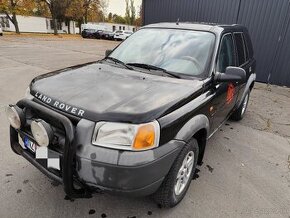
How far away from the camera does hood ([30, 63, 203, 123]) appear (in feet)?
6.57

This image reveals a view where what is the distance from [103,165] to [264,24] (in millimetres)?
8653

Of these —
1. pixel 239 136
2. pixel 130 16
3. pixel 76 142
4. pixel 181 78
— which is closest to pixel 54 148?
pixel 76 142

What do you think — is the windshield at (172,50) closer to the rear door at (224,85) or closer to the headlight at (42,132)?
the rear door at (224,85)

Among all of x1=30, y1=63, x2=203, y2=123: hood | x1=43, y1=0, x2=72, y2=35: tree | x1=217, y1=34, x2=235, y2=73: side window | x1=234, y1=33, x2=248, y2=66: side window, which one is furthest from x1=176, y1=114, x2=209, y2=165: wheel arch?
x1=43, y1=0, x2=72, y2=35: tree

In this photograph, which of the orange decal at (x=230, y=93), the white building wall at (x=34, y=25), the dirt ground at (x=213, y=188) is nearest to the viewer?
the dirt ground at (x=213, y=188)

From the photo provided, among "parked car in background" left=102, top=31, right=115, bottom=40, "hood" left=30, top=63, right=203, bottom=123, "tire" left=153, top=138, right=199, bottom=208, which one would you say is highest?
"hood" left=30, top=63, right=203, bottom=123

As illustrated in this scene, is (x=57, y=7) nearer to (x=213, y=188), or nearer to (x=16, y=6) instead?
(x=16, y=6)

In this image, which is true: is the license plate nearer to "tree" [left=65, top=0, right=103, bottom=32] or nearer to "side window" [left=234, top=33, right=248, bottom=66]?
"side window" [left=234, top=33, right=248, bottom=66]

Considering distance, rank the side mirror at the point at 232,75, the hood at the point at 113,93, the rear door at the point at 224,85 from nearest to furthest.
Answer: the hood at the point at 113,93
the side mirror at the point at 232,75
the rear door at the point at 224,85

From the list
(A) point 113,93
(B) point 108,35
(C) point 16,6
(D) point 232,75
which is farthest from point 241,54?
(C) point 16,6

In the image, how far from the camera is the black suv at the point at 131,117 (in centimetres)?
194

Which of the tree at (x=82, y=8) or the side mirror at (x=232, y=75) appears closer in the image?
the side mirror at (x=232, y=75)

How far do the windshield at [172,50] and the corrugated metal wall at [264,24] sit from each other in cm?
648

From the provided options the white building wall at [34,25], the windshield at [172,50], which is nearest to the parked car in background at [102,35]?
the white building wall at [34,25]
